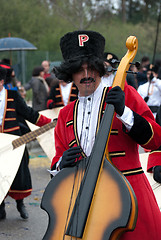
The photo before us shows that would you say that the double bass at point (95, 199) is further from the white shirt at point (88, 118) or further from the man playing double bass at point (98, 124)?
the white shirt at point (88, 118)

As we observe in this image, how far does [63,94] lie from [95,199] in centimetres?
568

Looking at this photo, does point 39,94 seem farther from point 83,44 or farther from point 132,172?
point 132,172

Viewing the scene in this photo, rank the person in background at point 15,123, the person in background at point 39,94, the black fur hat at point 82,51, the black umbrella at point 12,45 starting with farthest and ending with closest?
the black umbrella at point 12,45, the person in background at point 39,94, the person in background at point 15,123, the black fur hat at point 82,51

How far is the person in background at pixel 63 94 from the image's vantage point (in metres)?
7.57

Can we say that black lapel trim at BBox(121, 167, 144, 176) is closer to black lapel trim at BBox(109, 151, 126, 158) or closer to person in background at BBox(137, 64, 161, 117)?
black lapel trim at BBox(109, 151, 126, 158)

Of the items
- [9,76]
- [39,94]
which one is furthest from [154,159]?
[39,94]

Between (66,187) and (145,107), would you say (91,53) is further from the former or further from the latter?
(66,187)

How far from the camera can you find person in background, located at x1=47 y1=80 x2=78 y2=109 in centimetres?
757

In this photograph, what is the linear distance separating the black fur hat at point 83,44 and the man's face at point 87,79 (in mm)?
74

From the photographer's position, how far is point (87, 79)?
7.99 ft

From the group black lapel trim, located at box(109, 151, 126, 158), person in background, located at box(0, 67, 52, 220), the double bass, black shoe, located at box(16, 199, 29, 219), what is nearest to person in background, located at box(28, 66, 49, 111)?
person in background, located at box(0, 67, 52, 220)

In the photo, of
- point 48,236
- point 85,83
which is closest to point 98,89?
point 85,83

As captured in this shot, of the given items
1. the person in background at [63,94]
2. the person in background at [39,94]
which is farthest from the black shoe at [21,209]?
the person in background at [39,94]

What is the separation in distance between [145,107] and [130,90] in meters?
0.12
